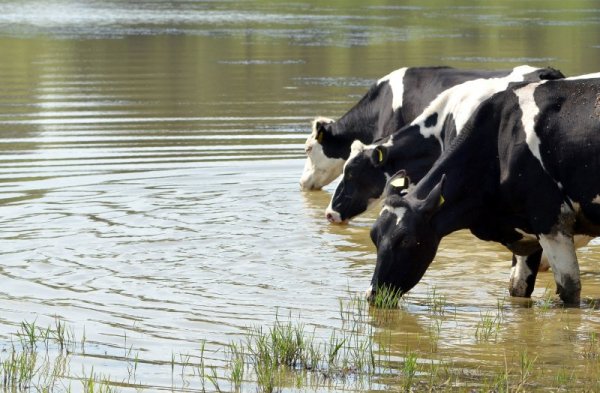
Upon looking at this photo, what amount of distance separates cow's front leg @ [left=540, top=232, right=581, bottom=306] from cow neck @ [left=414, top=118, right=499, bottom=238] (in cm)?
58

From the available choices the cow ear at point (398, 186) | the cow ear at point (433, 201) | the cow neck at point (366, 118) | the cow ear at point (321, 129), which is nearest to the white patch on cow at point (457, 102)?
the cow ear at point (398, 186)

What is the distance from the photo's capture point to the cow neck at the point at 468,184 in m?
9.89

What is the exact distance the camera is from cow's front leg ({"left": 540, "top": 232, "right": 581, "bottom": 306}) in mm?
9648

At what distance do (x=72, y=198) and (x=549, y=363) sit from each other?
7680 millimetres

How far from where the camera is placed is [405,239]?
9.80 metres

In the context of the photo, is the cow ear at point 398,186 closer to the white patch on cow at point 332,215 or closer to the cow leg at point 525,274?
the cow leg at point 525,274

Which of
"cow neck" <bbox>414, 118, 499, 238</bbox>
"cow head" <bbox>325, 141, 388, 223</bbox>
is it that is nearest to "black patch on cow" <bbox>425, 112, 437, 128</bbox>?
"cow head" <bbox>325, 141, 388, 223</bbox>

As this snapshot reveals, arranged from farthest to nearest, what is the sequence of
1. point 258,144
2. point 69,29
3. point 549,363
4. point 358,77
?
point 69,29 → point 358,77 → point 258,144 → point 549,363

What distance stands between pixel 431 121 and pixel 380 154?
627mm

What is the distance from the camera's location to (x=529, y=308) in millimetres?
9977

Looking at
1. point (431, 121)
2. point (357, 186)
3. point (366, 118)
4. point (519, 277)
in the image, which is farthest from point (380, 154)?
point (519, 277)

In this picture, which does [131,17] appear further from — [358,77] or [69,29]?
[358,77]

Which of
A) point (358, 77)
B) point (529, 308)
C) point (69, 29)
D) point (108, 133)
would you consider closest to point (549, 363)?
point (529, 308)

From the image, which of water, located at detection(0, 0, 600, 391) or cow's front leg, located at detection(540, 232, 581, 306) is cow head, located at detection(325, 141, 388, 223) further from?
cow's front leg, located at detection(540, 232, 581, 306)
